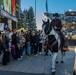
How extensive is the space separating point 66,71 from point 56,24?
2.11 meters

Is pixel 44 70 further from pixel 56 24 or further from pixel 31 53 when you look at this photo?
pixel 31 53

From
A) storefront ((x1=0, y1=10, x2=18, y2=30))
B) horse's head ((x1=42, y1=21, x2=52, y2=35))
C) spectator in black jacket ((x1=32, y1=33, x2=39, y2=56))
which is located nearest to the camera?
horse's head ((x1=42, y1=21, x2=52, y2=35))

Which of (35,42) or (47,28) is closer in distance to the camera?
(47,28)

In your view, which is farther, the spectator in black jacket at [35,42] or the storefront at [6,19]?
the storefront at [6,19]

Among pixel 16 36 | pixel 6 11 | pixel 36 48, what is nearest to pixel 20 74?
pixel 16 36

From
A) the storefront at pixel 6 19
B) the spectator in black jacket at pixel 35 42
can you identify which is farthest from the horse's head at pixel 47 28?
the storefront at pixel 6 19

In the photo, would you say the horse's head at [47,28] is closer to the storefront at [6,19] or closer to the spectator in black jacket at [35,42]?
the spectator in black jacket at [35,42]

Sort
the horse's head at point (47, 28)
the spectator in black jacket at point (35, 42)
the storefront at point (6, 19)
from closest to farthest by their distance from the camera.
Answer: the horse's head at point (47, 28)
the spectator in black jacket at point (35, 42)
the storefront at point (6, 19)

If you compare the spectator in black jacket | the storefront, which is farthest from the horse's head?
the storefront

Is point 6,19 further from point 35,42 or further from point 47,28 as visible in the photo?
point 47,28

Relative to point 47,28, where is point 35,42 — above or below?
below

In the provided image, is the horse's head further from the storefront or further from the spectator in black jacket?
the storefront

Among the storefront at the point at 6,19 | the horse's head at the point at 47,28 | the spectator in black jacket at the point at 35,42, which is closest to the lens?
the horse's head at the point at 47,28

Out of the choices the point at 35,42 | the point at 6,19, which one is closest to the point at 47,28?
the point at 35,42
